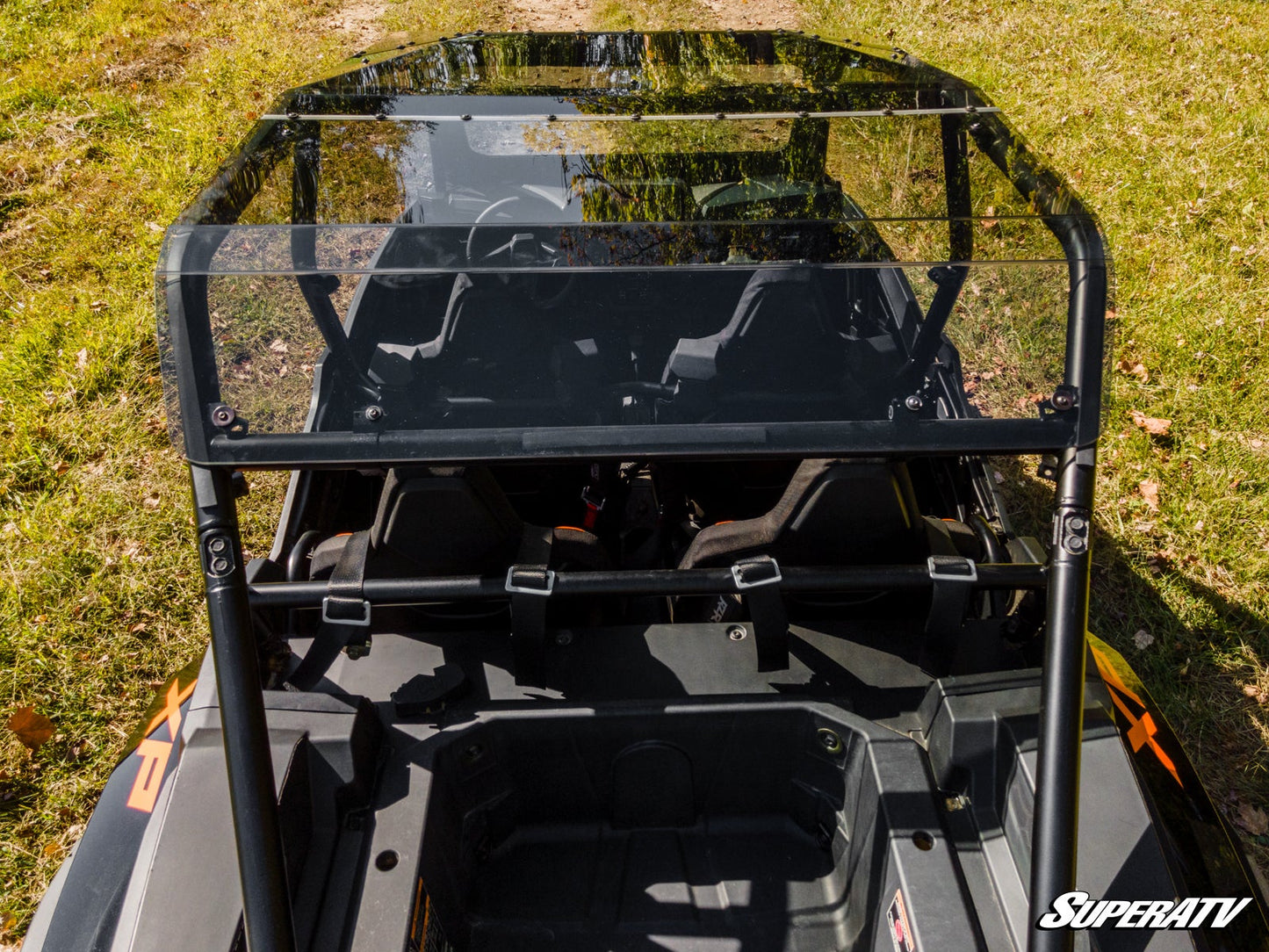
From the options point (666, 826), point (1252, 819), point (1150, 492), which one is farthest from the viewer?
point (1150, 492)

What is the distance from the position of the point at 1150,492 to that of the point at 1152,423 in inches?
17.1

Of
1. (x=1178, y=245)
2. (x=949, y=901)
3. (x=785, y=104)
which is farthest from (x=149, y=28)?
(x=949, y=901)

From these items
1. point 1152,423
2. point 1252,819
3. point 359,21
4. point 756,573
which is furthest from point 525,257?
point 359,21

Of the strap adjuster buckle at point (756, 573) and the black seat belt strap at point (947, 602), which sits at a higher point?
the strap adjuster buckle at point (756, 573)

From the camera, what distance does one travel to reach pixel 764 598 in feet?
6.05

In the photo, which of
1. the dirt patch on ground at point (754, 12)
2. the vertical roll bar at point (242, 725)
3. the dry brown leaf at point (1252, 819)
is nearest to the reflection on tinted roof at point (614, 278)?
the vertical roll bar at point (242, 725)

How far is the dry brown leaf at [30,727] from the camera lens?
120 inches

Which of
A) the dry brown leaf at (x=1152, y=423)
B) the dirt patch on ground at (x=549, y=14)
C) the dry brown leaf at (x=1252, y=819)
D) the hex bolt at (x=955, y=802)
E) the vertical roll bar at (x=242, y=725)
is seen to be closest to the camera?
the vertical roll bar at (x=242, y=725)

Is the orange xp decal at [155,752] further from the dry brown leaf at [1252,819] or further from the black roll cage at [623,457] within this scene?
the dry brown leaf at [1252,819]

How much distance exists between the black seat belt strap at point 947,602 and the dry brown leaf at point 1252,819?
1638 millimetres

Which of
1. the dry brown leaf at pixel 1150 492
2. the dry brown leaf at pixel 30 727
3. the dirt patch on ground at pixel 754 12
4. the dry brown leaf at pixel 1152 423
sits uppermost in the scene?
the dirt patch on ground at pixel 754 12

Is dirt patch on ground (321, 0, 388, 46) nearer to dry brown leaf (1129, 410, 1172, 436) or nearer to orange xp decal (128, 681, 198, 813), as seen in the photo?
dry brown leaf (1129, 410, 1172, 436)

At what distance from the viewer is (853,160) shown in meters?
2.22

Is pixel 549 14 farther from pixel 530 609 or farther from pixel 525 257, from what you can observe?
pixel 530 609
